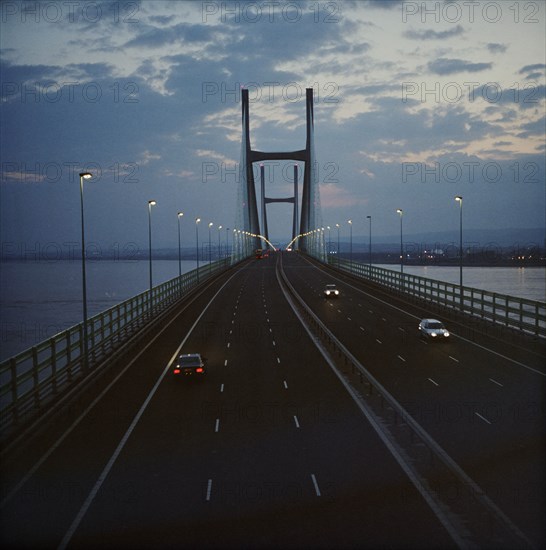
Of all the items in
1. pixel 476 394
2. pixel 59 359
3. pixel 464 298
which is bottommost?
pixel 476 394

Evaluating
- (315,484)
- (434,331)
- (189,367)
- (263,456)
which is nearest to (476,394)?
(263,456)

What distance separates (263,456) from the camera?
17.5 metres

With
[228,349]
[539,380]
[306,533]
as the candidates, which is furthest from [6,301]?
[306,533]

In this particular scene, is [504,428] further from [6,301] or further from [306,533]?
[6,301]

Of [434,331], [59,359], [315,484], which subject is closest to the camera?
[315,484]

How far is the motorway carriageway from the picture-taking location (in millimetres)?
12867

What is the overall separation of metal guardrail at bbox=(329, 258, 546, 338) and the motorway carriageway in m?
4.85

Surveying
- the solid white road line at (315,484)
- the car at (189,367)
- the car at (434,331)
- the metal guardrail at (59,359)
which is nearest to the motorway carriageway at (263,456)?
the solid white road line at (315,484)

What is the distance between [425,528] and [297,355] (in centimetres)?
2188

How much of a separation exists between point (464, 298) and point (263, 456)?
33405 millimetres

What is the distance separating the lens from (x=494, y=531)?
499 inches

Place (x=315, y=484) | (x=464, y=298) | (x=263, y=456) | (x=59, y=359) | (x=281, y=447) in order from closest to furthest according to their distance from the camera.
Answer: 1. (x=315, y=484)
2. (x=263, y=456)
3. (x=281, y=447)
4. (x=59, y=359)
5. (x=464, y=298)

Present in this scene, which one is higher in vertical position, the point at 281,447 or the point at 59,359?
the point at 59,359

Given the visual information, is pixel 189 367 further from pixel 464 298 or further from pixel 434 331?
pixel 464 298
